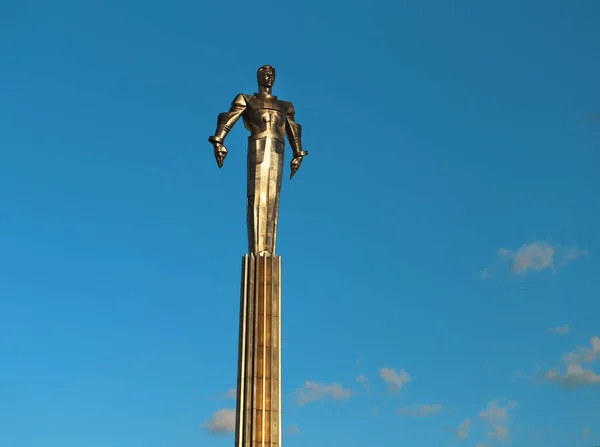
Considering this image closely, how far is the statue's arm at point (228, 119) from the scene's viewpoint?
31219mm

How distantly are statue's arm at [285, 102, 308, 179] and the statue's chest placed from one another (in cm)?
71

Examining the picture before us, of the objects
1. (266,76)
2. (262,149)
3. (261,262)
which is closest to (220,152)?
(262,149)

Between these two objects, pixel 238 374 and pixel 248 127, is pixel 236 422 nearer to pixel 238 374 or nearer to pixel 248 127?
pixel 238 374

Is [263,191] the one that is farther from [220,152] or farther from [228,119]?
[228,119]

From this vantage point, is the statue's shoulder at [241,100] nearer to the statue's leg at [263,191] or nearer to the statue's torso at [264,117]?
the statue's torso at [264,117]

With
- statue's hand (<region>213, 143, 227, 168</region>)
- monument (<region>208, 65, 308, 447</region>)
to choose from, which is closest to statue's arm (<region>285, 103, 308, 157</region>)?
monument (<region>208, 65, 308, 447</region>)

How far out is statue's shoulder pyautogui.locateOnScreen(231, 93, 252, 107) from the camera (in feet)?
103

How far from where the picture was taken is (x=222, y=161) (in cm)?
3130

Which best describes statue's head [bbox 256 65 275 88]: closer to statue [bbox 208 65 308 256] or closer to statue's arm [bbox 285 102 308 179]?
statue [bbox 208 65 308 256]

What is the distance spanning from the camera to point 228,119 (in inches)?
1233

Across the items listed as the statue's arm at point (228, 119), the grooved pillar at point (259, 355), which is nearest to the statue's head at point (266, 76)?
the statue's arm at point (228, 119)

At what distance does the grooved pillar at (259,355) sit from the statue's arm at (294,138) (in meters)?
4.33

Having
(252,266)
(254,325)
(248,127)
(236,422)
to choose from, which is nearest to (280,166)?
(248,127)

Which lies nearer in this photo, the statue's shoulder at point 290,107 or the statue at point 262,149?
the statue at point 262,149
